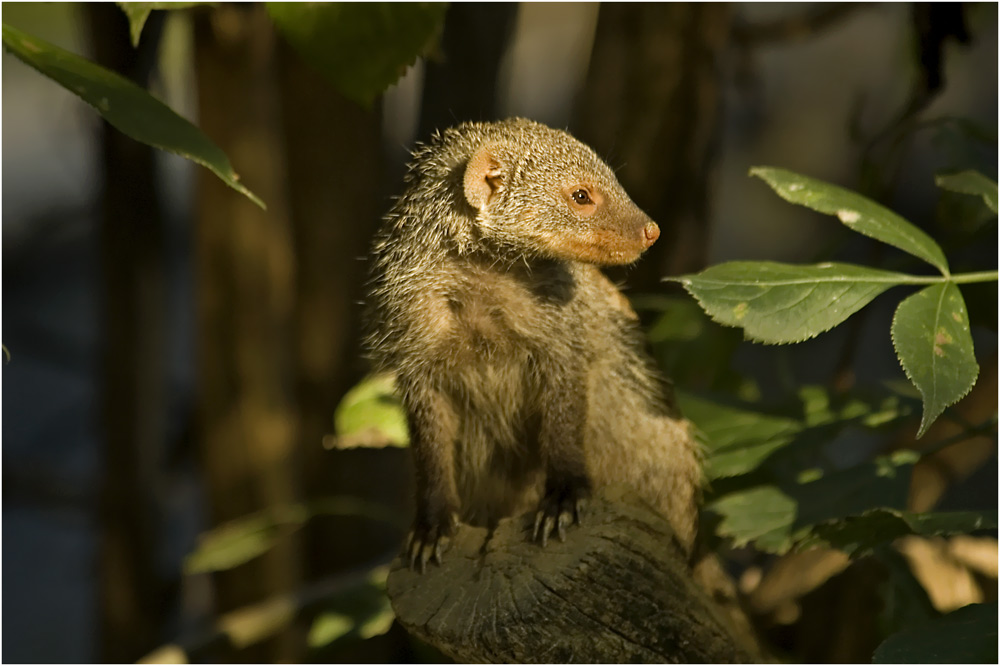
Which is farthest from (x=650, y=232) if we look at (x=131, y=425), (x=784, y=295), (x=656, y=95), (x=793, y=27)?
(x=131, y=425)

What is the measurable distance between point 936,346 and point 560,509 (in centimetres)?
68

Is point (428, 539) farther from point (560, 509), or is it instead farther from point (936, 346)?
point (936, 346)

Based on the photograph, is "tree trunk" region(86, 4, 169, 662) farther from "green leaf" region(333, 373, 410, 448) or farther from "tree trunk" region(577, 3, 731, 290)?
"tree trunk" region(577, 3, 731, 290)

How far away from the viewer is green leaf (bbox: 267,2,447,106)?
1.51 m

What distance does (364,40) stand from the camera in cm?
154

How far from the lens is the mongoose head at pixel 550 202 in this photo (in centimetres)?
180

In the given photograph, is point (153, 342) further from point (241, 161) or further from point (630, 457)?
point (630, 457)

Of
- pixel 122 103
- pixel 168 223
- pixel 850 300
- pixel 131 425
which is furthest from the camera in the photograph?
pixel 168 223

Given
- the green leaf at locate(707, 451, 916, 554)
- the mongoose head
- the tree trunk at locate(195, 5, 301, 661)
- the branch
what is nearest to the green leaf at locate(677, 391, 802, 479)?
the green leaf at locate(707, 451, 916, 554)

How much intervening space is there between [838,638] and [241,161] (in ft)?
7.49

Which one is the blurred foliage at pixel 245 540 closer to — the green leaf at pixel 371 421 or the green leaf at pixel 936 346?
the green leaf at pixel 371 421

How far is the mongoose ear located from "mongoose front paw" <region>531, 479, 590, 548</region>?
0.54 m

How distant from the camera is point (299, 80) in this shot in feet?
11.2

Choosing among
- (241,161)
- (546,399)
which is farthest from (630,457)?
(241,161)
